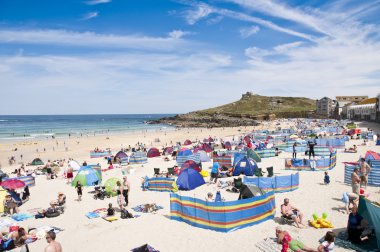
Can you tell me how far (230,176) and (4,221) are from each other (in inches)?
455

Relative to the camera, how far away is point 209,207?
10539 mm

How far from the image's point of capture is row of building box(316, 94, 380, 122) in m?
69.8

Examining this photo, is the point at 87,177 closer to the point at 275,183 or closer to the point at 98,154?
the point at 275,183

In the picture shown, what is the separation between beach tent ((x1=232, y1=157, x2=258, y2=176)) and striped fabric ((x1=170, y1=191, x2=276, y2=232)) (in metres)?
7.07

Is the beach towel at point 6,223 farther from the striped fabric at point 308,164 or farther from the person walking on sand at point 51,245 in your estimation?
the striped fabric at point 308,164

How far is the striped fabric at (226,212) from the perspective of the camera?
10312mm

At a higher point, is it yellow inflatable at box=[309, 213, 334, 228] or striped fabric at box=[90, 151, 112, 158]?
yellow inflatable at box=[309, 213, 334, 228]

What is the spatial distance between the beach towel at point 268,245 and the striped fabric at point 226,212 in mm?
1248

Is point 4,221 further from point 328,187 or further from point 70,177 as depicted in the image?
point 328,187

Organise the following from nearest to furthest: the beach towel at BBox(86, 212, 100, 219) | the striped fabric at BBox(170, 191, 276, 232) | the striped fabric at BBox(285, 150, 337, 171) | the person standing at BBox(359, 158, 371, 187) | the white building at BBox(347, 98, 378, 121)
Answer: the striped fabric at BBox(170, 191, 276, 232) → the beach towel at BBox(86, 212, 100, 219) → the person standing at BBox(359, 158, 371, 187) → the striped fabric at BBox(285, 150, 337, 171) → the white building at BBox(347, 98, 378, 121)

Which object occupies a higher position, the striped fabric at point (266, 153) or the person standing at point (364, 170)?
the person standing at point (364, 170)

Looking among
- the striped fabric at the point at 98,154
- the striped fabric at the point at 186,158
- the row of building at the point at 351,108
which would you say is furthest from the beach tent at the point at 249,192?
the row of building at the point at 351,108

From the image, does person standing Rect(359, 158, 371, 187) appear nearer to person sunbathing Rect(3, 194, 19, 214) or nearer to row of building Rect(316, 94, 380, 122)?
person sunbathing Rect(3, 194, 19, 214)

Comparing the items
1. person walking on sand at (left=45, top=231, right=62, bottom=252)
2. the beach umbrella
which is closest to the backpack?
person walking on sand at (left=45, top=231, right=62, bottom=252)
